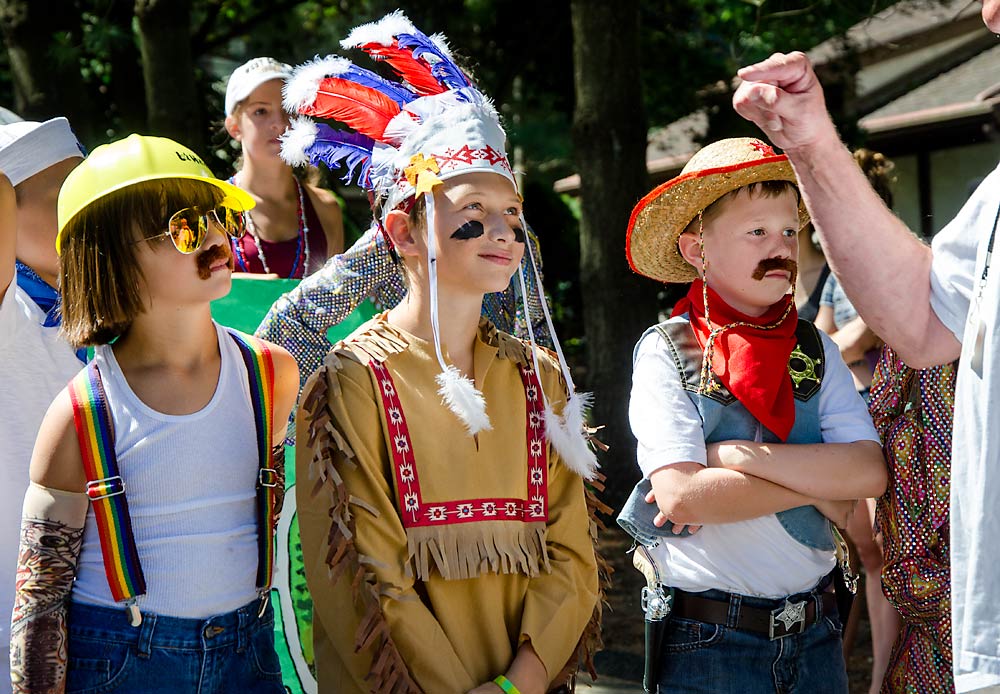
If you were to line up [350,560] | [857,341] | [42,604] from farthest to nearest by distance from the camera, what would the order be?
[857,341] < [350,560] < [42,604]

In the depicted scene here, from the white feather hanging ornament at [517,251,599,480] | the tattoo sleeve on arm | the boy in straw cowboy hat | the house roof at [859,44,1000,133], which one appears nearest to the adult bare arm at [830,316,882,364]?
the boy in straw cowboy hat

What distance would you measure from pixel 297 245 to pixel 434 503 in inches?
85.0

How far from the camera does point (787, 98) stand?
213 cm

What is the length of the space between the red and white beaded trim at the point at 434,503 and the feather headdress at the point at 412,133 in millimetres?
101

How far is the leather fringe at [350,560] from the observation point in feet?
A: 7.61

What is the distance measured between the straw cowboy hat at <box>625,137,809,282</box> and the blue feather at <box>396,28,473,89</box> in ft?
2.02

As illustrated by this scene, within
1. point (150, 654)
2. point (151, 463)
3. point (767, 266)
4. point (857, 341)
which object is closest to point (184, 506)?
point (151, 463)

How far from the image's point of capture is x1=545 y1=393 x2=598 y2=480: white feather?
2639mm

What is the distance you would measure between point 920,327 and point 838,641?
103 centimetres

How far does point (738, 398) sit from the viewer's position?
2.76 metres

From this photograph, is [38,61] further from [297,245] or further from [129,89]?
[297,245]

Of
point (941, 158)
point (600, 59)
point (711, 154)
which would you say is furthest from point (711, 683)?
point (941, 158)

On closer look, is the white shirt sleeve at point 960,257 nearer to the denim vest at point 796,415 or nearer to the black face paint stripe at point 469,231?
the denim vest at point 796,415

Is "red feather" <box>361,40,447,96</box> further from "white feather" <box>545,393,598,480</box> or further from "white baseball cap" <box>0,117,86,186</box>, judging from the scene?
"white baseball cap" <box>0,117,86,186</box>
